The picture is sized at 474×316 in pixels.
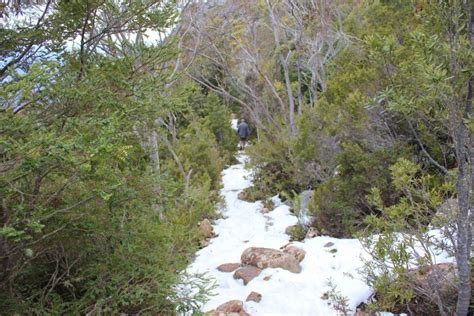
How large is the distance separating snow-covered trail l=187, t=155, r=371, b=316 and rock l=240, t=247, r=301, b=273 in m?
0.10

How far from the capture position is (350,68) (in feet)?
21.8

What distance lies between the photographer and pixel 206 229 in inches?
288

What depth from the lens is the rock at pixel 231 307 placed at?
169 inches

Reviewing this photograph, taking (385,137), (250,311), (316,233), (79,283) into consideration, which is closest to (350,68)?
(385,137)

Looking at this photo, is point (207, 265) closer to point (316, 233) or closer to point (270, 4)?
point (316, 233)

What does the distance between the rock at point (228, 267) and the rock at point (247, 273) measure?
0.20 m

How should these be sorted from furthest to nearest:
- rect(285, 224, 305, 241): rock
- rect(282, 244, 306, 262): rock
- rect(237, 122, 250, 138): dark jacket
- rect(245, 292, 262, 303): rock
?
rect(237, 122, 250, 138): dark jacket, rect(285, 224, 305, 241): rock, rect(282, 244, 306, 262): rock, rect(245, 292, 262, 303): rock

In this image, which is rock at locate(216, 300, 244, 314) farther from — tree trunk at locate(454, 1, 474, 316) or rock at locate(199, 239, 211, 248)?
rock at locate(199, 239, 211, 248)

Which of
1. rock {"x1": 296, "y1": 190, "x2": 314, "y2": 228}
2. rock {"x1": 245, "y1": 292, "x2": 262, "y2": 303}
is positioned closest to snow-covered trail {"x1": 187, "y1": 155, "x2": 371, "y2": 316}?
rock {"x1": 245, "y1": 292, "x2": 262, "y2": 303}

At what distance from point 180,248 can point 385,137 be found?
12.9 ft

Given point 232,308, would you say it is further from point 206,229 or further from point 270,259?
point 206,229

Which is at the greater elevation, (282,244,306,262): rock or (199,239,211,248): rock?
(282,244,306,262): rock

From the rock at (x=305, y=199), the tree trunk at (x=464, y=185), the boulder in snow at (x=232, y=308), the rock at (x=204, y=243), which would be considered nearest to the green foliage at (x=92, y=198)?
the boulder in snow at (x=232, y=308)

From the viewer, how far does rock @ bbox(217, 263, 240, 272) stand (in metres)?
5.45
